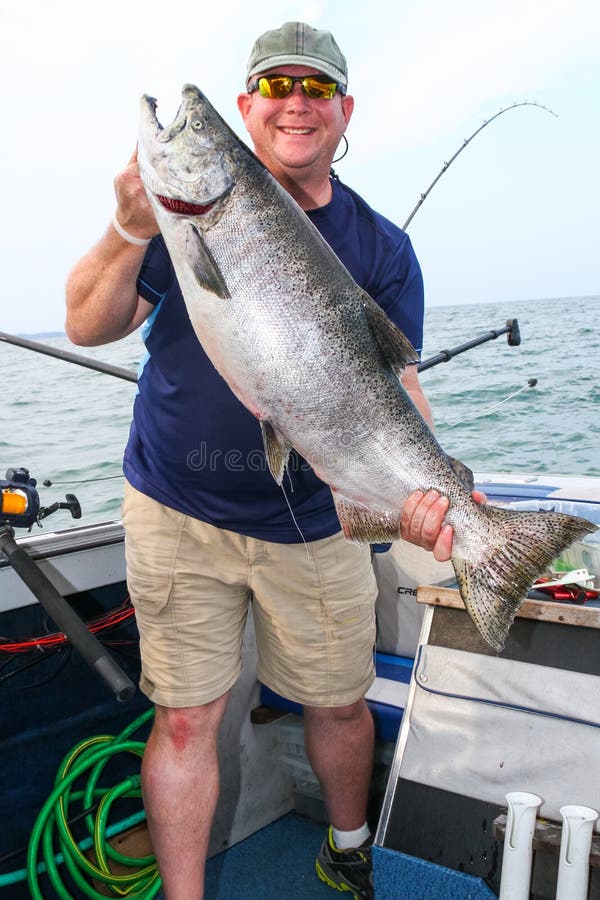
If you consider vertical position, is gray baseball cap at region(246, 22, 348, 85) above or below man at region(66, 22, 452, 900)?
above

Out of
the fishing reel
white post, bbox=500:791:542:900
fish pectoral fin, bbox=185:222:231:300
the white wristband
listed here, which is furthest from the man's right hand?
white post, bbox=500:791:542:900

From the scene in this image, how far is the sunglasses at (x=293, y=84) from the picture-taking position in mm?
2318

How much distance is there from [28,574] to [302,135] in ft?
5.33

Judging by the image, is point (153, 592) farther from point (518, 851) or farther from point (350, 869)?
point (350, 869)

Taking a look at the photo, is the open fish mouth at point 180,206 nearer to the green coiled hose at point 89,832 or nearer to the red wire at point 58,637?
the red wire at point 58,637

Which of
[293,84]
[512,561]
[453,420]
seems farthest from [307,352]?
[453,420]

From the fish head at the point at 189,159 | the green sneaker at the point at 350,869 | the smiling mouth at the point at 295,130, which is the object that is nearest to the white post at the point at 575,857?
the green sneaker at the point at 350,869

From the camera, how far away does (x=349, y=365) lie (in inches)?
79.4

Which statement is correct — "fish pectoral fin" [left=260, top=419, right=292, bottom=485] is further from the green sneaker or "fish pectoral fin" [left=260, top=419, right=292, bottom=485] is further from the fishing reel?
the green sneaker

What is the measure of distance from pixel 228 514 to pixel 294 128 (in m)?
1.21

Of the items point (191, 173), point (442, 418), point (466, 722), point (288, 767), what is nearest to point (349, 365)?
point (191, 173)

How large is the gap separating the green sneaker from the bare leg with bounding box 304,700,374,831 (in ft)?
Answer: 0.36

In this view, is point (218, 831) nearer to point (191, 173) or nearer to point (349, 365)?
point (349, 365)

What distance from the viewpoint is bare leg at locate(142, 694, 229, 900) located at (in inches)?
93.5
